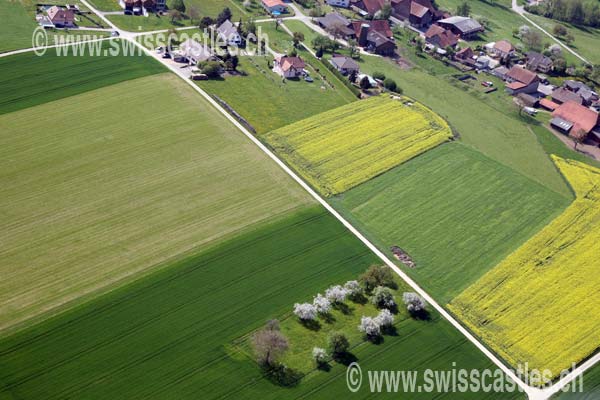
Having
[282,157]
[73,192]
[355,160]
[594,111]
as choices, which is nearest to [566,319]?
[355,160]

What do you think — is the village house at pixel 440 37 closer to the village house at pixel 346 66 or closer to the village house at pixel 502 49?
the village house at pixel 502 49

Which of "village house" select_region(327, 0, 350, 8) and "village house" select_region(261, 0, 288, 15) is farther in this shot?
"village house" select_region(327, 0, 350, 8)

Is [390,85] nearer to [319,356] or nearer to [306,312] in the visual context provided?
[306,312]

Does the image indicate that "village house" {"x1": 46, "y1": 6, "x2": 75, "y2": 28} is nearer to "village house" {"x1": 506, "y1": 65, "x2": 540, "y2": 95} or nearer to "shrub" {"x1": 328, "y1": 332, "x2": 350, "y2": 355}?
"shrub" {"x1": 328, "y1": 332, "x2": 350, "y2": 355}

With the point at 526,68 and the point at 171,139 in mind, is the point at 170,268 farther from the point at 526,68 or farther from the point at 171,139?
the point at 526,68

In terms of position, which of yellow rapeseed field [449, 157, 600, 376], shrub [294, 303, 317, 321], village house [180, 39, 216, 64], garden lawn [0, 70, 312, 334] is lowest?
yellow rapeseed field [449, 157, 600, 376]

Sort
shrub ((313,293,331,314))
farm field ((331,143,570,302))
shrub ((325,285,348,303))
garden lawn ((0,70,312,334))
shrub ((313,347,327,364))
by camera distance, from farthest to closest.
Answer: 1. farm field ((331,143,570,302))
2. shrub ((325,285,348,303))
3. garden lawn ((0,70,312,334))
4. shrub ((313,293,331,314))
5. shrub ((313,347,327,364))

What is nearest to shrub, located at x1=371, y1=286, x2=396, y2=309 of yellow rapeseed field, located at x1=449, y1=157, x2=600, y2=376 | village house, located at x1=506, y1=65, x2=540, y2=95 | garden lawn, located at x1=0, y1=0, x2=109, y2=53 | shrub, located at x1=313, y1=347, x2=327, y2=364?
yellow rapeseed field, located at x1=449, y1=157, x2=600, y2=376
